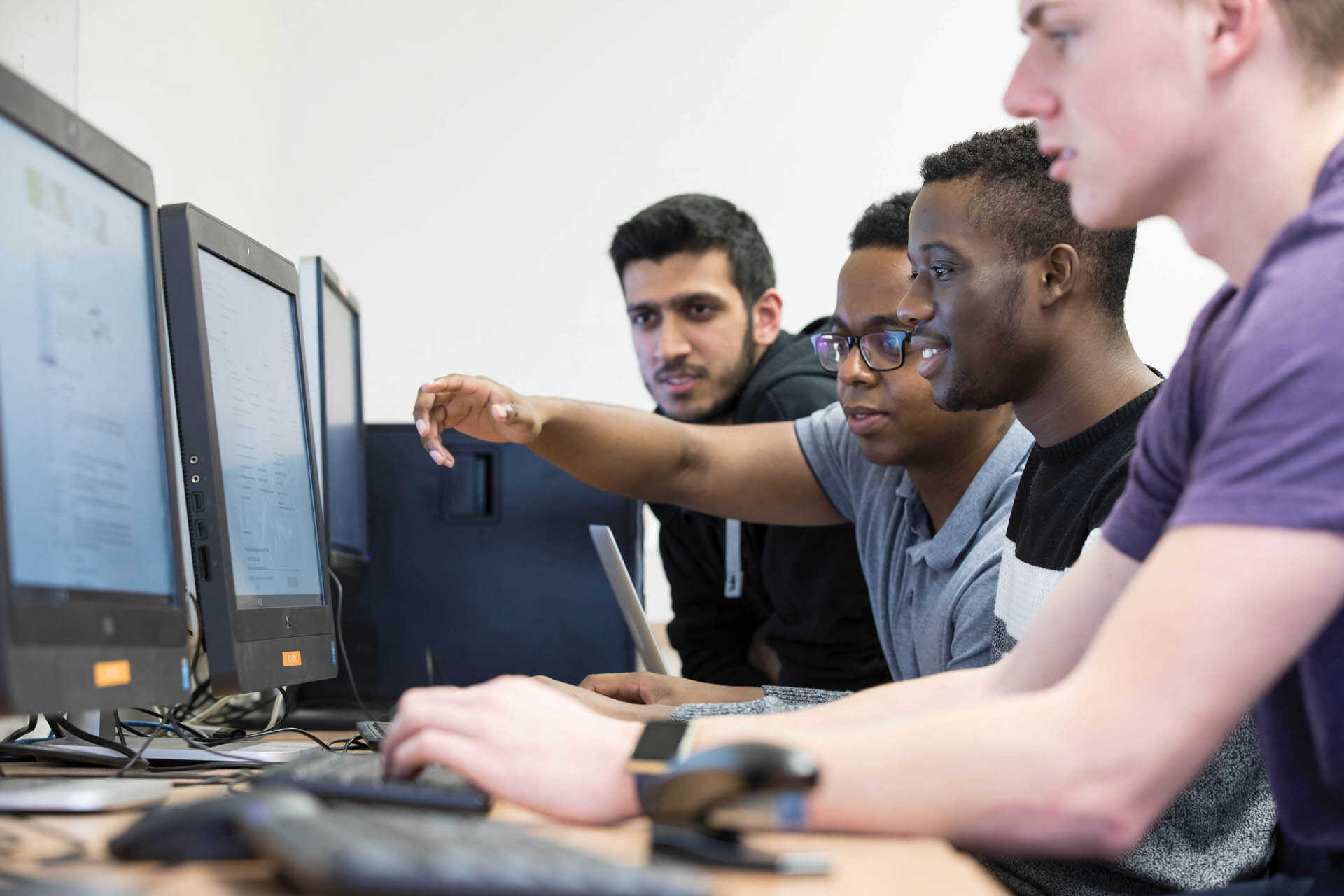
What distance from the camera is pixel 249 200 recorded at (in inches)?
122

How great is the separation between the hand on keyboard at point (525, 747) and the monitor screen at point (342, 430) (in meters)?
0.90

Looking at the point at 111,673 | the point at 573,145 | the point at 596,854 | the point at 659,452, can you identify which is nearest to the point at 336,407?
the point at 659,452

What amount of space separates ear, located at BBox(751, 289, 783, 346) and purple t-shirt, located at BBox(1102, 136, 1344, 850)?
1.86 metres

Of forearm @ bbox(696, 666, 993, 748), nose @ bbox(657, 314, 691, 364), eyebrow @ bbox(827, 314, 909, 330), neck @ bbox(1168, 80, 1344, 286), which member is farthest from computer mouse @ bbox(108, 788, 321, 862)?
nose @ bbox(657, 314, 691, 364)

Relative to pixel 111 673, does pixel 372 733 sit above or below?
below

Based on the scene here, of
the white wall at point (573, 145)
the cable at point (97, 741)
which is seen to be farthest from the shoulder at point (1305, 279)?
the white wall at point (573, 145)

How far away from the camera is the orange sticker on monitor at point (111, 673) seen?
72cm

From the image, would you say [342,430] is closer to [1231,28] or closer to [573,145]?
[1231,28]

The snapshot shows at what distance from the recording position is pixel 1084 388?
134 centimetres

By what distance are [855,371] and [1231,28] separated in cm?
103

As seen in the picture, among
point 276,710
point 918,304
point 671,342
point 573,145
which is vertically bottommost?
point 276,710

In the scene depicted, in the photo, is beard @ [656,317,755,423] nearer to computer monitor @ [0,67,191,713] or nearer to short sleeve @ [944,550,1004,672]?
short sleeve @ [944,550,1004,672]

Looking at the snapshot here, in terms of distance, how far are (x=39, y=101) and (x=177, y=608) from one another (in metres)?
0.36

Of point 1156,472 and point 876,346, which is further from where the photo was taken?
point 876,346
